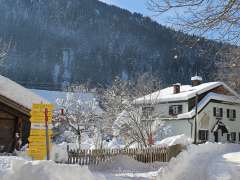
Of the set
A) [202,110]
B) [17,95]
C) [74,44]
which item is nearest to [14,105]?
[17,95]

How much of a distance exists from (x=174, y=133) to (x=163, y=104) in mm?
3802

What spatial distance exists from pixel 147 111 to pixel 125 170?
18.4m

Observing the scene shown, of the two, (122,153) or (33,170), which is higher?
(33,170)

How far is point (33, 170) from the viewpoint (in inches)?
307

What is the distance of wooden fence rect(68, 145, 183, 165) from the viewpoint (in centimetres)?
2095

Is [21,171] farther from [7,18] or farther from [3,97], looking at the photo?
[7,18]

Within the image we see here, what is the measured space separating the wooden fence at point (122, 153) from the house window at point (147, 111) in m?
10.0

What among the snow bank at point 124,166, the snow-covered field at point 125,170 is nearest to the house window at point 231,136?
the snow-covered field at point 125,170

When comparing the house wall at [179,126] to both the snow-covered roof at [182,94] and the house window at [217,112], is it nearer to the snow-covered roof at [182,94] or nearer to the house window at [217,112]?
the snow-covered roof at [182,94]

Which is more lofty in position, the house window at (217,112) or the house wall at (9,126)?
the house window at (217,112)

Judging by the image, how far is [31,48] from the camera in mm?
114625

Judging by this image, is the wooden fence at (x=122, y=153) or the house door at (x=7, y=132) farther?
the wooden fence at (x=122, y=153)

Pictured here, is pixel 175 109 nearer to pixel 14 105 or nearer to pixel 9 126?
pixel 9 126

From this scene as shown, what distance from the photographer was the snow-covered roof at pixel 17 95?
15.4 m
